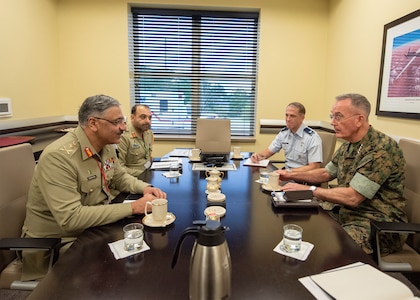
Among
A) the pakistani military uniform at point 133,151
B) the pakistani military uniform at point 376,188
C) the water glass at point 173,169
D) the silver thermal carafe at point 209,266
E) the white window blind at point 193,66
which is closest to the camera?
the silver thermal carafe at point 209,266

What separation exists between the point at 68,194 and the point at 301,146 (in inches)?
83.3

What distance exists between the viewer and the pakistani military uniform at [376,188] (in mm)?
1537

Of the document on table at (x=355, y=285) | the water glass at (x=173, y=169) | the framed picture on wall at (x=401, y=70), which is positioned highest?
the framed picture on wall at (x=401, y=70)

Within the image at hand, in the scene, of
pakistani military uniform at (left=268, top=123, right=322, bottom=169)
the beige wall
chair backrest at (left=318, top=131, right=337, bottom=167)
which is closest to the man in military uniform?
pakistani military uniform at (left=268, top=123, right=322, bottom=169)

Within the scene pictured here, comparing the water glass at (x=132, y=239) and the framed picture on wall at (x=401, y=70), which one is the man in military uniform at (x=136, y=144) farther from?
the framed picture on wall at (x=401, y=70)

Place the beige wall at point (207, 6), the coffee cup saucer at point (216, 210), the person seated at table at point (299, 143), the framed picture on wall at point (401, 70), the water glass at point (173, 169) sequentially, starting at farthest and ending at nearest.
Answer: the beige wall at point (207, 6)
the person seated at table at point (299, 143)
the framed picture on wall at point (401, 70)
the water glass at point (173, 169)
the coffee cup saucer at point (216, 210)

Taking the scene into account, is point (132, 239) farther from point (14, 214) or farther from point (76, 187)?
point (14, 214)

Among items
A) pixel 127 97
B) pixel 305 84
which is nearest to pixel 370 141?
pixel 305 84

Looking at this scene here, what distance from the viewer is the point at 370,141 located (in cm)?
168

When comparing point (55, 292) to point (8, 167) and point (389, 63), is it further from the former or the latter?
point (389, 63)

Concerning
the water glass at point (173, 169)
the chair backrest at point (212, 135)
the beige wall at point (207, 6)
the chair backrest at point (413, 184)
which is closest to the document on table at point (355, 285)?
the chair backrest at point (413, 184)

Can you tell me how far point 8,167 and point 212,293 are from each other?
1.29 meters

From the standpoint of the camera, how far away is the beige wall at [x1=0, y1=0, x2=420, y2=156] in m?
3.46

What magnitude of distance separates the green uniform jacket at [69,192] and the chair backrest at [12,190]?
0.22 feet
